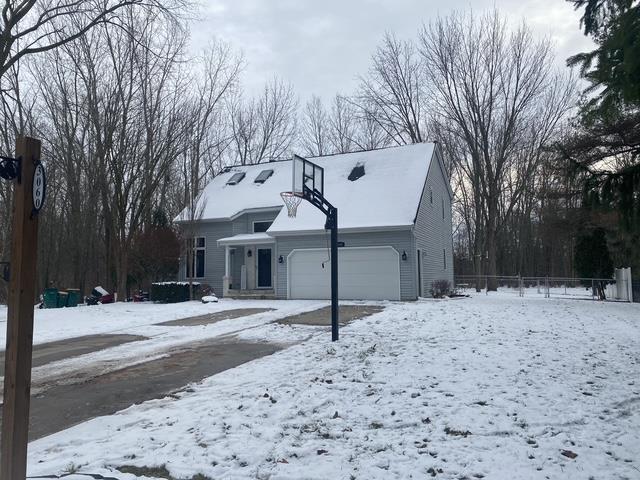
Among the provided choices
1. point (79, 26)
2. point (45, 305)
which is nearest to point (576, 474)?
point (79, 26)

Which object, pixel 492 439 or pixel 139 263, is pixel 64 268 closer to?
pixel 139 263

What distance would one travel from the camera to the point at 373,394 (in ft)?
18.9

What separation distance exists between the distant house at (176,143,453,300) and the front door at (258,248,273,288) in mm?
50

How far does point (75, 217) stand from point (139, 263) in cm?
660

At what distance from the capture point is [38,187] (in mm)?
3344

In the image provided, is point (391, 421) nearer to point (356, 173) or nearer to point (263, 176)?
point (356, 173)

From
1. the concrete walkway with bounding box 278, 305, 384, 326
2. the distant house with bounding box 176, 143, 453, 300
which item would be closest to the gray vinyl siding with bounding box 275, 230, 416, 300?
the distant house with bounding box 176, 143, 453, 300

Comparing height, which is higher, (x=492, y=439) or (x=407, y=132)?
(x=407, y=132)

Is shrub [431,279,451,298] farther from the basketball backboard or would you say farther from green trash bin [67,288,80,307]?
green trash bin [67,288,80,307]

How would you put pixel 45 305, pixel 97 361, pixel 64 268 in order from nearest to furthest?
pixel 97 361, pixel 45 305, pixel 64 268

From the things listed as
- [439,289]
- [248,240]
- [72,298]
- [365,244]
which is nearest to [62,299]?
[72,298]

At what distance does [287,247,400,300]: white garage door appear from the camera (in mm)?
19797

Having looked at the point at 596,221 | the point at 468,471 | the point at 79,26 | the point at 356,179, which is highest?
the point at 79,26

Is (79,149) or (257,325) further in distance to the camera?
(79,149)
